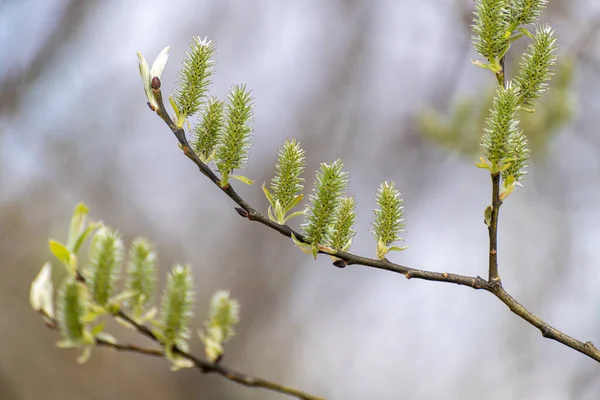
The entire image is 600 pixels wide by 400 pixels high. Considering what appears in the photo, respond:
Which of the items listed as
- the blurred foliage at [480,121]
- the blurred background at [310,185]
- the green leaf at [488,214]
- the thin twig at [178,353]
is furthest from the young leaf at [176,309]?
the blurred background at [310,185]

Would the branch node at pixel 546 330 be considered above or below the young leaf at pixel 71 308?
above

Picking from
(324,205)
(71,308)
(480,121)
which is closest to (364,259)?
(324,205)

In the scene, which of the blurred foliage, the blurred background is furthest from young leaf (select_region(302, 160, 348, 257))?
the blurred background

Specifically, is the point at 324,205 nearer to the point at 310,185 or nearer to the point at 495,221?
the point at 495,221

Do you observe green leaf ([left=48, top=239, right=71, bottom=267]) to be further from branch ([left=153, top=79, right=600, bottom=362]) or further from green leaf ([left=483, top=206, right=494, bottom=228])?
green leaf ([left=483, top=206, right=494, bottom=228])

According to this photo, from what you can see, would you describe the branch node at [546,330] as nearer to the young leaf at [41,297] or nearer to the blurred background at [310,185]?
the young leaf at [41,297]

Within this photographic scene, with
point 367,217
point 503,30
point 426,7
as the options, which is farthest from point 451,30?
point 503,30
